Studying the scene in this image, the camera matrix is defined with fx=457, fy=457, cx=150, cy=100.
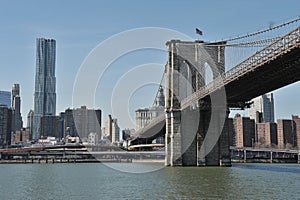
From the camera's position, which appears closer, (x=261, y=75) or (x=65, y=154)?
(x=261, y=75)

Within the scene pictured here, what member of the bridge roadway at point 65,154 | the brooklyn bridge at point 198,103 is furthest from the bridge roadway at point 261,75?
the bridge roadway at point 65,154

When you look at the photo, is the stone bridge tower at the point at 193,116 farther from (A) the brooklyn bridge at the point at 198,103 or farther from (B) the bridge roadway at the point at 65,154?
(B) the bridge roadway at the point at 65,154

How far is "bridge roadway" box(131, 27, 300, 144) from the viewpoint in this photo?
36531 millimetres

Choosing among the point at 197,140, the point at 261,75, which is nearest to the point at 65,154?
the point at 197,140

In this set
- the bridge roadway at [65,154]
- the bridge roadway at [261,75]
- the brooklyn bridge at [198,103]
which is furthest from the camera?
the bridge roadway at [65,154]

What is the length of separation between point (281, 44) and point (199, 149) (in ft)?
91.6

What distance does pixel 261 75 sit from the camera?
45.2 m

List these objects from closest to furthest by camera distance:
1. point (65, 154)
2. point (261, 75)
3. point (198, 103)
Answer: point (261, 75), point (198, 103), point (65, 154)

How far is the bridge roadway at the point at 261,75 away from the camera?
3653 cm

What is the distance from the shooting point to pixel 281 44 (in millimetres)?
36625

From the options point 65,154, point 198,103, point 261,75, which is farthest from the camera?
point 65,154

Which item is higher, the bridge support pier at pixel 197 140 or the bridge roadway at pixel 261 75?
the bridge roadway at pixel 261 75

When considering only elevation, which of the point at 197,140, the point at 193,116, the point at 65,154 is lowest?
the point at 65,154

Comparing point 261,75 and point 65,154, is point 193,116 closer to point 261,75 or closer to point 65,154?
point 261,75
